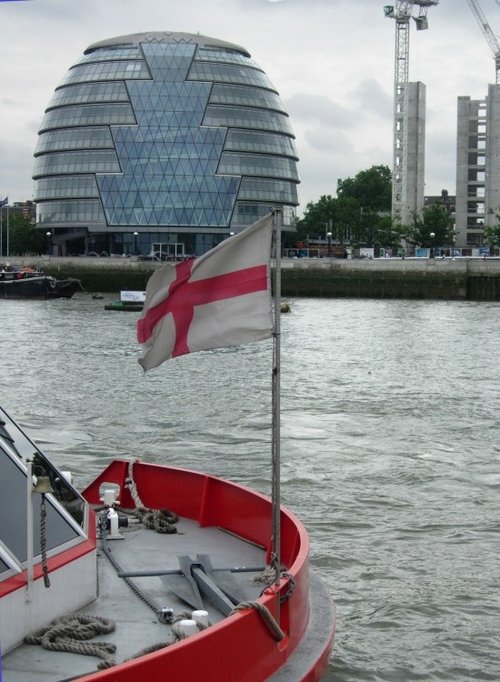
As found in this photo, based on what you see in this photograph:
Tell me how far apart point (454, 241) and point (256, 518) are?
107791mm

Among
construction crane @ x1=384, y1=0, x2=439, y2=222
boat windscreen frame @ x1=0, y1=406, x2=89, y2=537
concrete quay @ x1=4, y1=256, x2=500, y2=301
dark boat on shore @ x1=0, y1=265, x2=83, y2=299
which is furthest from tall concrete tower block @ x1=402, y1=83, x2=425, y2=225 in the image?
boat windscreen frame @ x1=0, y1=406, x2=89, y2=537

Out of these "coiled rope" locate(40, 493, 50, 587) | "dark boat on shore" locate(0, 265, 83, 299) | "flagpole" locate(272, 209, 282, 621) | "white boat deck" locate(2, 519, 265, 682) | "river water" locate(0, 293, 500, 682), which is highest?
"flagpole" locate(272, 209, 282, 621)

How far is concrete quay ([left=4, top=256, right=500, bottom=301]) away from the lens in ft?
239

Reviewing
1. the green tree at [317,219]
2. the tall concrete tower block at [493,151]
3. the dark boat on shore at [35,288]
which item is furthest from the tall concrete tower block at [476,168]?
the dark boat on shore at [35,288]

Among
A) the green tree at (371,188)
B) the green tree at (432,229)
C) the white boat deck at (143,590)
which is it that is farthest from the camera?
the green tree at (371,188)

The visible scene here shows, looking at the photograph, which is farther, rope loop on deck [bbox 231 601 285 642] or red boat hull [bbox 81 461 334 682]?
rope loop on deck [bbox 231 601 285 642]

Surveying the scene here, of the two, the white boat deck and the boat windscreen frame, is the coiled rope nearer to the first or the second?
the white boat deck

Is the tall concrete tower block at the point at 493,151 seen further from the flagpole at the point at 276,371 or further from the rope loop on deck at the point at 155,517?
the flagpole at the point at 276,371

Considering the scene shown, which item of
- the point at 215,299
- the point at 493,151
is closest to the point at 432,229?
the point at 493,151

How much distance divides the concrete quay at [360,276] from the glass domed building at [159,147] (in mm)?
26004

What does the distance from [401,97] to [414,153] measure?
8.67 meters

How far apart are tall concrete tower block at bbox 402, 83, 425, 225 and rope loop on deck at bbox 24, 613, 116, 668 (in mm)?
109472

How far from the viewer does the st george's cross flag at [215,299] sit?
5520mm

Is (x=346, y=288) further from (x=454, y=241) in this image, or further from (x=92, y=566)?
(x=92, y=566)
